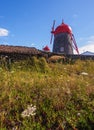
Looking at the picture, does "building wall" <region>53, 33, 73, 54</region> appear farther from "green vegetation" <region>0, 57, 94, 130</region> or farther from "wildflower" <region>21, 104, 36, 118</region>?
"wildflower" <region>21, 104, 36, 118</region>

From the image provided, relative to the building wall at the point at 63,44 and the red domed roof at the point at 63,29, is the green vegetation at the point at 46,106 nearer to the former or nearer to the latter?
the building wall at the point at 63,44

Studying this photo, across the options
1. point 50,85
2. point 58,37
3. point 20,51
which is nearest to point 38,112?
point 50,85

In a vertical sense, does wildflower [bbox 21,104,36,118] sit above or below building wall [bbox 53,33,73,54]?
below

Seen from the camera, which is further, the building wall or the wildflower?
the building wall

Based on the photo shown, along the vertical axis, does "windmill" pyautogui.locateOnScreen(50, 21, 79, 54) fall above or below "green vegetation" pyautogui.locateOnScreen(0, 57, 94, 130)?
above

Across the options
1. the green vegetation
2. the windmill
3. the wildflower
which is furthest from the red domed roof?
the wildflower

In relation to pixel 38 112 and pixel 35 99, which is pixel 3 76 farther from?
pixel 38 112

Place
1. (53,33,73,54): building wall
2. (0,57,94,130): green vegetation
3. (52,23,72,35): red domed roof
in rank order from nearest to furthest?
Result: (0,57,94,130): green vegetation < (53,33,73,54): building wall < (52,23,72,35): red domed roof

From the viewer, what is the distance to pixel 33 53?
2656cm

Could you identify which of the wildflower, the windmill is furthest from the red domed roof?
the wildflower

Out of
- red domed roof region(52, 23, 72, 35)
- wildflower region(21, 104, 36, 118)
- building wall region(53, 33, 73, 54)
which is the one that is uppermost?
red domed roof region(52, 23, 72, 35)

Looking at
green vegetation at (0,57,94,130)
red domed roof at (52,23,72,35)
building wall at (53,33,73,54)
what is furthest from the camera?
red domed roof at (52,23,72,35)

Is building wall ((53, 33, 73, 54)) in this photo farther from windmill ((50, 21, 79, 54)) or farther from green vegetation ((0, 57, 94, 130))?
green vegetation ((0, 57, 94, 130))

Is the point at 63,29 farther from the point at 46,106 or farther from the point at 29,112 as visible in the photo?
the point at 29,112
